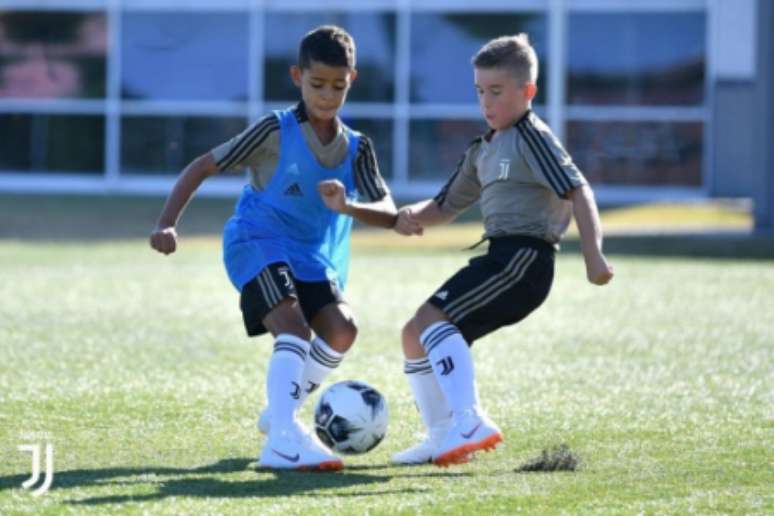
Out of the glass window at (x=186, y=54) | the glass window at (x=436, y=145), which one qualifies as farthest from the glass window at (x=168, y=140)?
the glass window at (x=436, y=145)

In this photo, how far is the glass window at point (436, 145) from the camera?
27578 mm

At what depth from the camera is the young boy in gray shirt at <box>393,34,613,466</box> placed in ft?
21.2

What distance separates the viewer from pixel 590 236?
630 centimetres

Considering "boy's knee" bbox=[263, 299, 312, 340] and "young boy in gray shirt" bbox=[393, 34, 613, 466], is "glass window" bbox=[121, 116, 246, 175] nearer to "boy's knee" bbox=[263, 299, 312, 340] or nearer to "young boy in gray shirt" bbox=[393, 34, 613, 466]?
"boy's knee" bbox=[263, 299, 312, 340]

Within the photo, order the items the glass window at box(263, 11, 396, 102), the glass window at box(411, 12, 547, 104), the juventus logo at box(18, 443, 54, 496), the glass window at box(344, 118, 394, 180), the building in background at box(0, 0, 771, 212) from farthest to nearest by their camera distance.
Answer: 1. the glass window at box(344, 118, 394, 180)
2. the glass window at box(263, 11, 396, 102)
3. the glass window at box(411, 12, 547, 104)
4. the building in background at box(0, 0, 771, 212)
5. the juventus logo at box(18, 443, 54, 496)

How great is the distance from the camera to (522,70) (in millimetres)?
6617

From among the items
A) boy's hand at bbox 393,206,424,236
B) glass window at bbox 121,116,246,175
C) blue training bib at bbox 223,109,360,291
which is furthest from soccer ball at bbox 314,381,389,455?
glass window at bbox 121,116,246,175

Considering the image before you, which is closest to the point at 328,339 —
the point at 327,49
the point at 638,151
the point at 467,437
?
the point at 467,437

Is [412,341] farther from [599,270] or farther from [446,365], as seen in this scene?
[599,270]

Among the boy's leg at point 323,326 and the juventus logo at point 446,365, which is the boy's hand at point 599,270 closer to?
the juventus logo at point 446,365

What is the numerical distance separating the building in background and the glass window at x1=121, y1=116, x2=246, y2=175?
26mm

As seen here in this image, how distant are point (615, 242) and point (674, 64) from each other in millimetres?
8506

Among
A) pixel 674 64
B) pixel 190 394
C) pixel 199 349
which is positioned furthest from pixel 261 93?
pixel 190 394

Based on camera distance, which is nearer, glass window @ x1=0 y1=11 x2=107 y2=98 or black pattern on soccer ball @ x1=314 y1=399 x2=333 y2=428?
black pattern on soccer ball @ x1=314 y1=399 x2=333 y2=428
